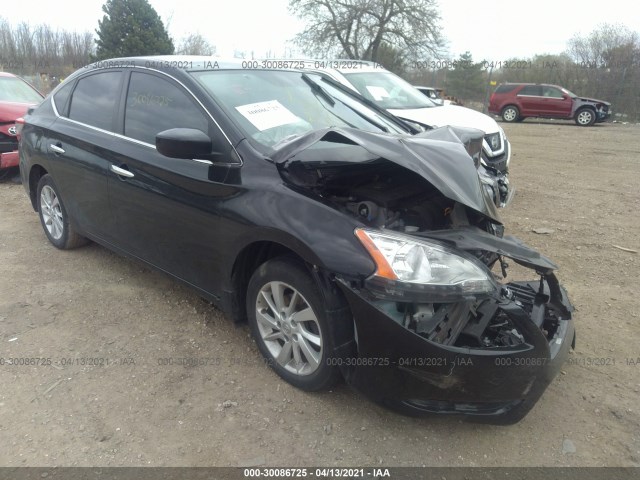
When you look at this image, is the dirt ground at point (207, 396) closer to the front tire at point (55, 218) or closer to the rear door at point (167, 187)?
the front tire at point (55, 218)

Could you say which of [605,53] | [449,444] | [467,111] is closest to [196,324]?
[449,444]

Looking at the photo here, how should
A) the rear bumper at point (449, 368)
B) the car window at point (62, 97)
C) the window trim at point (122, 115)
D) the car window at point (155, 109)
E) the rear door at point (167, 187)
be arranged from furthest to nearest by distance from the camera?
the car window at point (62, 97) < the car window at point (155, 109) < the rear door at point (167, 187) < the window trim at point (122, 115) < the rear bumper at point (449, 368)

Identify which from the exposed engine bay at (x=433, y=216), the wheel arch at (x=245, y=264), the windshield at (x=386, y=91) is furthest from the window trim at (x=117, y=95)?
the windshield at (x=386, y=91)

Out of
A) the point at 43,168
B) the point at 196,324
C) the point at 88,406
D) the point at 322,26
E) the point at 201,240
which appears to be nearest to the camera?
the point at 88,406

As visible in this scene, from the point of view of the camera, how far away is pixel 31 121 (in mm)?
4469

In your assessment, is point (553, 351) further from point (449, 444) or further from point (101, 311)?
point (101, 311)

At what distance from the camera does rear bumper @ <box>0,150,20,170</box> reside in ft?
23.1

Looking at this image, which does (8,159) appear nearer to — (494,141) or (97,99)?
(97,99)

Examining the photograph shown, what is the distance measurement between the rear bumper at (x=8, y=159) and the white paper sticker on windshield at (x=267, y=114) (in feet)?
19.1

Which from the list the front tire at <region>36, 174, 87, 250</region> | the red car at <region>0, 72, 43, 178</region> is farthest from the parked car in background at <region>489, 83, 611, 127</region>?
the front tire at <region>36, 174, 87, 250</region>

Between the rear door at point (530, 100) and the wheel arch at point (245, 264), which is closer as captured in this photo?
the wheel arch at point (245, 264)

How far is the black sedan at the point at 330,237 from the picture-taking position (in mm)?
2154

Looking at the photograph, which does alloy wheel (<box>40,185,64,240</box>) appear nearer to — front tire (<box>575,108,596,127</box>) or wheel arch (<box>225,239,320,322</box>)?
wheel arch (<box>225,239,320,322</box>)

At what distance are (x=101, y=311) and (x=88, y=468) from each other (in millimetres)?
1551
